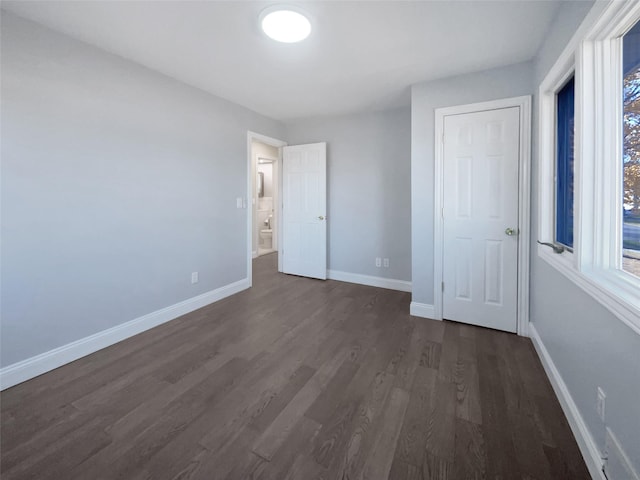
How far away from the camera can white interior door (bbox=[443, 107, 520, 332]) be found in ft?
8.21

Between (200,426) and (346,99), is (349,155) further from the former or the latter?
(200,426)

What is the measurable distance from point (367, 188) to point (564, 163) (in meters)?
2.34

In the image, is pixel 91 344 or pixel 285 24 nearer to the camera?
pixel 285 24

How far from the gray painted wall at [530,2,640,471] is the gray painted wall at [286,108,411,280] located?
165 cm

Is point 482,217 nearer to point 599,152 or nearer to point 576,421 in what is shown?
point 599,152

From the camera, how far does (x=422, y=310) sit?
2.94m

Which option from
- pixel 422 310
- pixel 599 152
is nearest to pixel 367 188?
pixel 422 310

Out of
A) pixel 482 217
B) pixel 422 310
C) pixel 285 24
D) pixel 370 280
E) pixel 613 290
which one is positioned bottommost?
pixel 422 310

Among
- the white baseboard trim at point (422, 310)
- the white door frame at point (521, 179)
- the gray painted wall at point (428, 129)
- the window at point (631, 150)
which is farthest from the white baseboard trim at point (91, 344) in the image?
the window at point (631, 150)

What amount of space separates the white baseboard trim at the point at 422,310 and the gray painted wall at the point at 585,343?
858 mm

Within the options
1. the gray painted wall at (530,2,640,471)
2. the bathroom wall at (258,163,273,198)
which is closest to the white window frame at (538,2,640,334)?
the gray painted wall at (530,2,640,471)

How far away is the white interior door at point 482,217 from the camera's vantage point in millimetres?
2504

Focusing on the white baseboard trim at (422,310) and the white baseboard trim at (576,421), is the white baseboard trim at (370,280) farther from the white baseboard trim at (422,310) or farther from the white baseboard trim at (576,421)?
the white baseboard trim at (576,421)

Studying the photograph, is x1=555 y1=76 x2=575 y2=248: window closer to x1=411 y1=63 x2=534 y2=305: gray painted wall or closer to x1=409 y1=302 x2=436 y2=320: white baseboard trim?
x1=411 y1=63 x2=534 y2=305: gray painted wall
